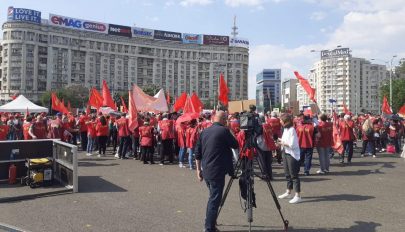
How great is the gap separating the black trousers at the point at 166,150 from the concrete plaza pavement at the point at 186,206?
2.65m

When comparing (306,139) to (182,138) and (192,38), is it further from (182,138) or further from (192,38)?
(192,38)

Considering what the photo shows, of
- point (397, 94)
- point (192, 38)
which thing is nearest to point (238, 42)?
point (192, 38)

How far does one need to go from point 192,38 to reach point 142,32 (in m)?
20.2

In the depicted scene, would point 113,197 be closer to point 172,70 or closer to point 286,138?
point 286,138

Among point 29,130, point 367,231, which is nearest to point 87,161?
point 29,130

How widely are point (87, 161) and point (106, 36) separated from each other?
12640cm

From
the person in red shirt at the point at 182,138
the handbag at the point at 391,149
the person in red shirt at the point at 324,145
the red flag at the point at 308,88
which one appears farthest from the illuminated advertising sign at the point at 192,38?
the person in red shirt at the point at 324,145

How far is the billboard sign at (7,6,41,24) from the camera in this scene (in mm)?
116125

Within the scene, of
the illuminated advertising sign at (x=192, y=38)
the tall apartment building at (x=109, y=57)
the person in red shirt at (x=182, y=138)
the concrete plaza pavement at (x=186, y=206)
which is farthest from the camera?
the illuminated advertising sign at (x=192, y=38)

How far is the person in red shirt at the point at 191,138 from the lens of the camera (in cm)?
1387

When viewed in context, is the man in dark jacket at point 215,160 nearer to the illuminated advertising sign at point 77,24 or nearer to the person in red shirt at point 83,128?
the person in red shirt at point 83,128

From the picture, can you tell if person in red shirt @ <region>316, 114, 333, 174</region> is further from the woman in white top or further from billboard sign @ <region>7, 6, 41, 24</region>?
billboard sign @ <region>7, 6, 41, 24</region>

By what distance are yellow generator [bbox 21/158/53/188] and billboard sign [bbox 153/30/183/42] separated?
140 meters

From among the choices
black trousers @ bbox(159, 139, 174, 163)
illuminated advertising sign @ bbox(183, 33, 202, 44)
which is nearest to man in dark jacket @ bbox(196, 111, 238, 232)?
black trousers @ bbox(159, 139, 174, 163)
